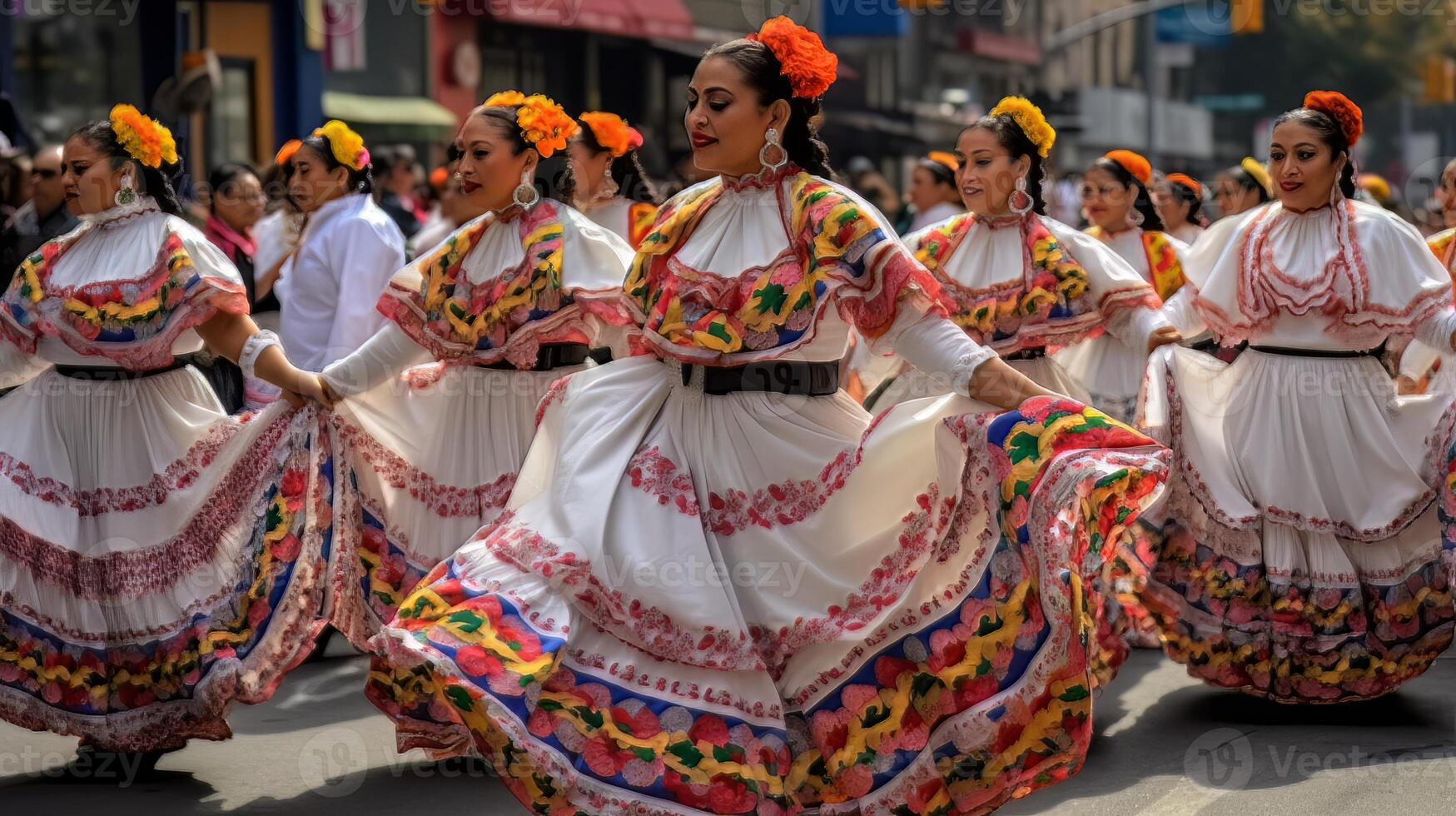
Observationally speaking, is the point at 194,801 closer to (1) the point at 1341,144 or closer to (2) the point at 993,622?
(2) the point at 993,622

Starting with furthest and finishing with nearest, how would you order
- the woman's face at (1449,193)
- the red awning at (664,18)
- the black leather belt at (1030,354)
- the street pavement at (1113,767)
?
the red awning at (664,18) → the woman's face at (1449,193) → the black leather belt at (1030,354) → the street pavement at (1113,767)

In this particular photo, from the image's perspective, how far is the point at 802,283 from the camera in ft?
15.3

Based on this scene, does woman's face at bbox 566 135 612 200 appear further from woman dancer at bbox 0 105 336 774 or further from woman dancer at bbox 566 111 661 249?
woman dancer at bbox 0 105 336 774

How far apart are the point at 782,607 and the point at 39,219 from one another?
6.49 m

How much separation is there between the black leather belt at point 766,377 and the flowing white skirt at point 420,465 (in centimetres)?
166

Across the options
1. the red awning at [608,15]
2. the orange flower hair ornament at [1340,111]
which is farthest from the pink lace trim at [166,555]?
the red awning at [608,15]

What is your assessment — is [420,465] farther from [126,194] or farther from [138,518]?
[126,194]

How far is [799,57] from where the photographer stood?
4762 mm

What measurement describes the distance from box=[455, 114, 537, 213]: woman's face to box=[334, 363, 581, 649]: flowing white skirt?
578 mm

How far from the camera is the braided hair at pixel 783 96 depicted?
4742mm

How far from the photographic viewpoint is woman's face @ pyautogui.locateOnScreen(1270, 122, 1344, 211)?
6.68 meters

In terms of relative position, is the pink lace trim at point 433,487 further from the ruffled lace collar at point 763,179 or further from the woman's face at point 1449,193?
the woman's face at point 1449,193

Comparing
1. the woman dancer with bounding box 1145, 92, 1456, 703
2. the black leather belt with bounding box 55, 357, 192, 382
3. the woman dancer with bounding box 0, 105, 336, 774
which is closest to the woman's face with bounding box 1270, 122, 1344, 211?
the woman dancer with bounding box 1145, 92, 1456, 703

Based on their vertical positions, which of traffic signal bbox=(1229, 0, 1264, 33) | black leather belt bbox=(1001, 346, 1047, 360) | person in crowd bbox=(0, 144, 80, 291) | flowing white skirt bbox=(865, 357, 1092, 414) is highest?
traffic signal bbox=(1229, 0, 1264, 33)
